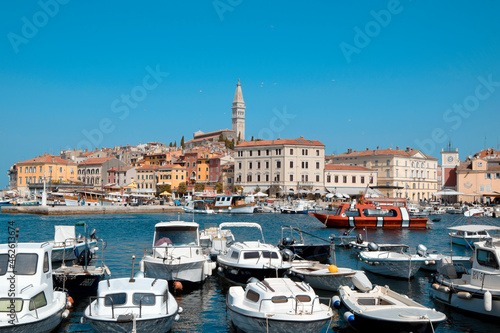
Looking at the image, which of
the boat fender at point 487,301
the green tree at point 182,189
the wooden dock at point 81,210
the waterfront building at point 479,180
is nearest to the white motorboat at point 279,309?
the boat fender at point 487,301

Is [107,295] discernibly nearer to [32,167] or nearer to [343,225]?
[343,225]

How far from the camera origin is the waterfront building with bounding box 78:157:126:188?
11638cm

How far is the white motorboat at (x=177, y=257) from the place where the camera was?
1716cm

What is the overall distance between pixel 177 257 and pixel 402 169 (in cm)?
9327

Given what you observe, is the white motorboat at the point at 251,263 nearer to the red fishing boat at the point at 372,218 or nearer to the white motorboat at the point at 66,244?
the white motorboat at the point at 66,244

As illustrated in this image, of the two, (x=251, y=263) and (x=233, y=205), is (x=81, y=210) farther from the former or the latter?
(x=251, y=263)

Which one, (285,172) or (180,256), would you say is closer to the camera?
(180,256)

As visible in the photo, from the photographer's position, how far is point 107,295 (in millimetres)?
11773

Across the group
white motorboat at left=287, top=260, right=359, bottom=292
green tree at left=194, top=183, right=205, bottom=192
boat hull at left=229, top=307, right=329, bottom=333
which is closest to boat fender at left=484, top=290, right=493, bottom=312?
white motorboat at left=287, top=260, right=359, bottom=292

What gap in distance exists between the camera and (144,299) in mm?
11883

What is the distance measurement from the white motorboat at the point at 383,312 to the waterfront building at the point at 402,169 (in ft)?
289

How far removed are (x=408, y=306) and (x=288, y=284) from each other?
3.08m

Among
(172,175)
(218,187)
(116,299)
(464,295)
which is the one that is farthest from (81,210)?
(464,295)

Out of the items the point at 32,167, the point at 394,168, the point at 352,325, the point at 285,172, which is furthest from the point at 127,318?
the point at 32,167
